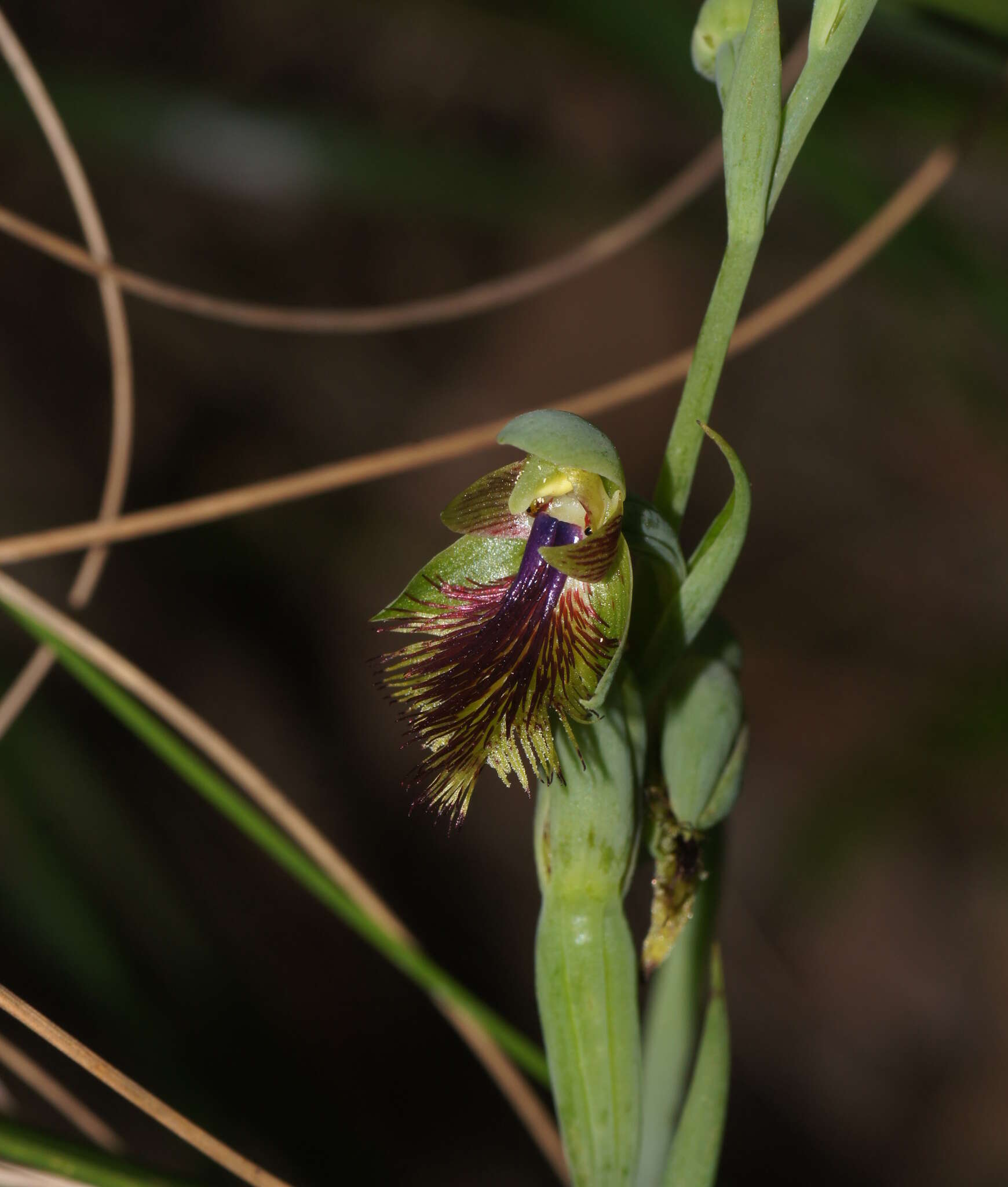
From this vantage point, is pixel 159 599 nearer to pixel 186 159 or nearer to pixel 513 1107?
pixel 186 159

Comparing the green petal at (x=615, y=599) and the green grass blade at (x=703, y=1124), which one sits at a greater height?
the green petal at (x=615, y=599)

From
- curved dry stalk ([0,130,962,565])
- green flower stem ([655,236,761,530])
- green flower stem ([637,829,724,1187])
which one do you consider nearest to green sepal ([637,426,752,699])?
green flower stem ([655,236,761,530])

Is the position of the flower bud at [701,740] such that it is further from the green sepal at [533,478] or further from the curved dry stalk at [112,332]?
the curved dry stalk at [112,332]

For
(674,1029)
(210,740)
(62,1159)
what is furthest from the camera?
(210,740)

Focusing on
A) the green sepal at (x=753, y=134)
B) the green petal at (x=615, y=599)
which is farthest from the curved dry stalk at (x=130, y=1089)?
the green sepal at (x=753, y=134)

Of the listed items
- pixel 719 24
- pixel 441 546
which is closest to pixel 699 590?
pixel 719 24

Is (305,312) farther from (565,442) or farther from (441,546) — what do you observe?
(441,546)
